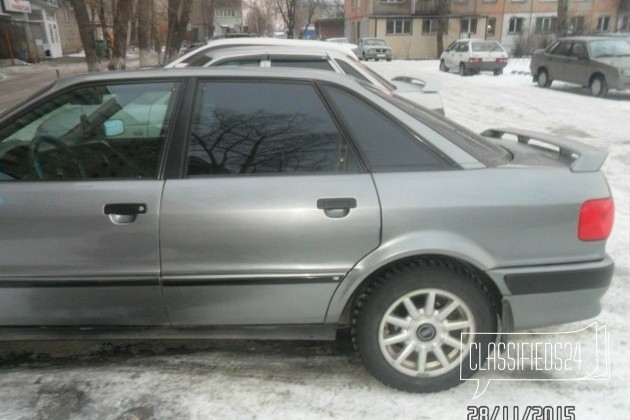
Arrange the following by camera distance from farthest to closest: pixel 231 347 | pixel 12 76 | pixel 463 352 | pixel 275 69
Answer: pixel 12 76 → pixel 231 347 → pixel 275 69 → pixel 463 352

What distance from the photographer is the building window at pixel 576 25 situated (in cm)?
3652

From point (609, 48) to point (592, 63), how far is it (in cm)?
71

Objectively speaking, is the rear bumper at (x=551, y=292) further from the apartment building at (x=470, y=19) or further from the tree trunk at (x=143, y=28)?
the apartment building at (x=470, y=19)

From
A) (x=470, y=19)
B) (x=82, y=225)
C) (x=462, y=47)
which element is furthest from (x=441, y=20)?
(x=82, y=225)

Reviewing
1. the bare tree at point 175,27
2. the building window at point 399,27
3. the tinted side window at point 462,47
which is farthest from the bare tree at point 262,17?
the tinted side window at point 462,47

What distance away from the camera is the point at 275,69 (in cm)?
287

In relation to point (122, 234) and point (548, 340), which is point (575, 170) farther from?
point (122, 234)

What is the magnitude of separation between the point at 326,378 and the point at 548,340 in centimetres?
145

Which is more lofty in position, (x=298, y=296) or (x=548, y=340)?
(x=298, y=296)

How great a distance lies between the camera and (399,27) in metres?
43.8

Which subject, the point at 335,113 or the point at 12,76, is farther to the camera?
the point at 12,76

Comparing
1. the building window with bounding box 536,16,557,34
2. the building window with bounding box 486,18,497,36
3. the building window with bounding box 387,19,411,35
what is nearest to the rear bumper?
the building window with bounding box 387,19,411,35

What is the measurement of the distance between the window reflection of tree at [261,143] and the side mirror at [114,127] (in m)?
0.56

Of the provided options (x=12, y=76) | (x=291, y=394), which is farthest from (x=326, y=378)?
(x=12, y=76)
